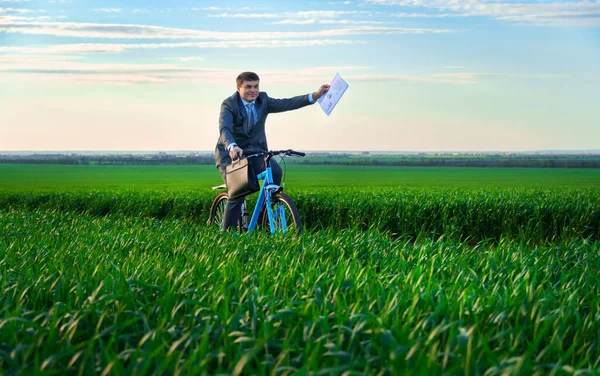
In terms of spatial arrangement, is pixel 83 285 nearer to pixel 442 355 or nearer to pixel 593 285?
pixel 442 355

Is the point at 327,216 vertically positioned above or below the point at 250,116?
below

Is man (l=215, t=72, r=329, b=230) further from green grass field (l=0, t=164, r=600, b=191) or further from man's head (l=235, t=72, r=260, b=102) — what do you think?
green grass field (l=0, t=164, r=600, b=191)

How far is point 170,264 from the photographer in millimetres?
5070

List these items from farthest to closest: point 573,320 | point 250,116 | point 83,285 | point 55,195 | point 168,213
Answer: point 55,195
point 168,213
point 250,116
point 83,285
point 573,320

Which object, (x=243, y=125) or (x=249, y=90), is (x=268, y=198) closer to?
(x=243, y=125)

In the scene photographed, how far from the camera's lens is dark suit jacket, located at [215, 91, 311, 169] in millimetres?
8680

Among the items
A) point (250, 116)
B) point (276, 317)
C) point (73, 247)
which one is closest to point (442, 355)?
point (276, 317)

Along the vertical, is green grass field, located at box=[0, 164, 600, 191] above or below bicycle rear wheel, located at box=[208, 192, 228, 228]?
below

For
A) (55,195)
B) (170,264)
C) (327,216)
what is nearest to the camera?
(170,264)

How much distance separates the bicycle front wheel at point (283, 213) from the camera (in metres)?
7.52

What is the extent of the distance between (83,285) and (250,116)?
15.8 feet

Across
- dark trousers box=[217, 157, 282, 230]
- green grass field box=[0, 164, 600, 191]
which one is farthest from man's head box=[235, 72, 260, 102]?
green grass field box=[0, 164, 600, 191]

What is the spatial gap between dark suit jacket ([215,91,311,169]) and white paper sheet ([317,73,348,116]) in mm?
562

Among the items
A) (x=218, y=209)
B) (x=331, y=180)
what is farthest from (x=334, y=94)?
(x=331, y=180)
